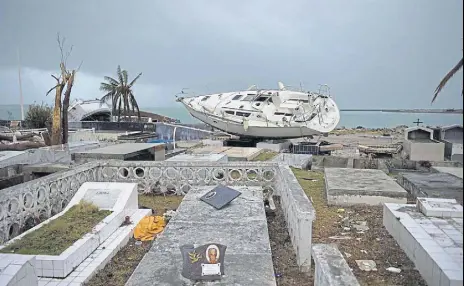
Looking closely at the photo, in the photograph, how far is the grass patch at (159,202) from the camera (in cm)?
764

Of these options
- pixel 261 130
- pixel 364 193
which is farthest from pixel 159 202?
pixel 261 130

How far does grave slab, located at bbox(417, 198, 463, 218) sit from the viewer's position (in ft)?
17.6

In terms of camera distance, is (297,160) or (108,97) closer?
(297,160)

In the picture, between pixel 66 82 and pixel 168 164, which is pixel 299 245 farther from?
pixel 66 82

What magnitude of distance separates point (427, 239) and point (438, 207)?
1.15 m

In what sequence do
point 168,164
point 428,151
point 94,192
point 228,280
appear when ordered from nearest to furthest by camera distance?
1. point 228,280
2. point 94,192
3. point 168,164
4. point 428,151

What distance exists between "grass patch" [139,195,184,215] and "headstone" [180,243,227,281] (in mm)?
3479

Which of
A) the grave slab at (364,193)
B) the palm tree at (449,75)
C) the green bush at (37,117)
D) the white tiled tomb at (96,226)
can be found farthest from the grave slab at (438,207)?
the green bush at (37,117)

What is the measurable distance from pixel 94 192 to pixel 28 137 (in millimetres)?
13773

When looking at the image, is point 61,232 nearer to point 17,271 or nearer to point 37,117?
point 17,271

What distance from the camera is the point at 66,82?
13.4 meters

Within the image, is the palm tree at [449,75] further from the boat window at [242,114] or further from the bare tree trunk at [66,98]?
the boat window at [242,114]

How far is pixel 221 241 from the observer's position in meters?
4.84

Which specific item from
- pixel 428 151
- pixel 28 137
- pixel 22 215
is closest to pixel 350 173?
pixel 22 215
